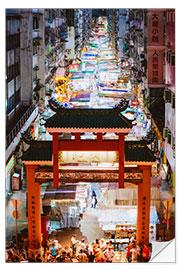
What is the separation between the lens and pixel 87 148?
745 cm

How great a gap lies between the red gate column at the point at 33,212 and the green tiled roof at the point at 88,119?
0.81 m

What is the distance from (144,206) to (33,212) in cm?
166

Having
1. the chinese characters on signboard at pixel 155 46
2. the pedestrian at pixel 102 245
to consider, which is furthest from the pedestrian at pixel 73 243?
the chinese characters on signboard at pixel 155 46

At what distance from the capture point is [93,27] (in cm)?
861

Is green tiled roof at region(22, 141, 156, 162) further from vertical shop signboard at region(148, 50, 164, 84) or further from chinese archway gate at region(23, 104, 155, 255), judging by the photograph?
vertical shop signboard at region(148, 50, 164, 84)

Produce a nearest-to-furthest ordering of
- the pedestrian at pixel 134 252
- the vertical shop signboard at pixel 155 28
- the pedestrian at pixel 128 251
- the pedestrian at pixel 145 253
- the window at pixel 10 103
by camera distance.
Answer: the pedestrian at pixel 145 253, the pedestrian at pixel 134 252, the pedestrian at pixel 128 251, the window at pixel 10 103, the vertical shop signboard at pixel 155 28

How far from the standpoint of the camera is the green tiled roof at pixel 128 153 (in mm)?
7484

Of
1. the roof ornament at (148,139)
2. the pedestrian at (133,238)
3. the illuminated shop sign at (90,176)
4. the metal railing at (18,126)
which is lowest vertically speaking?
the pedestrian at (133,238)

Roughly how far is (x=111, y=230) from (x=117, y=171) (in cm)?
111

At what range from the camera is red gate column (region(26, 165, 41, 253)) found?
7578mm

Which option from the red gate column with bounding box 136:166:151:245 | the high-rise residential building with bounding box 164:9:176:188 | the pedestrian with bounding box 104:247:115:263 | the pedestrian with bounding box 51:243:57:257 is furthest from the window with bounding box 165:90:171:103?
the pedestrian with bounding box 51:243:57:257

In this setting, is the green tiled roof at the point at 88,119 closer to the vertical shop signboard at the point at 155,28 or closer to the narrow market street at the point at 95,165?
the narrow market street at the point at 95,165
